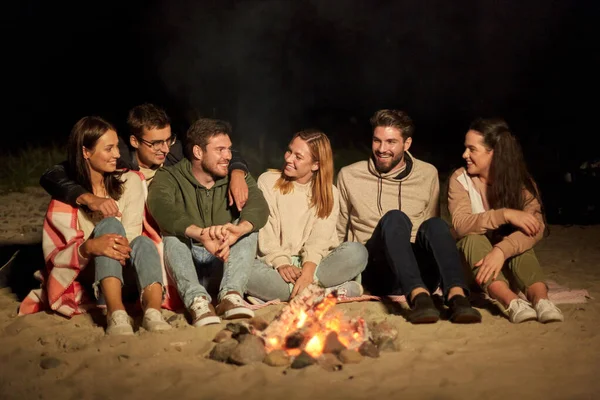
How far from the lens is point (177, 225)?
4.77 m

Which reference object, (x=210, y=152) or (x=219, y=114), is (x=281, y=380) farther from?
(x=219, y=114)

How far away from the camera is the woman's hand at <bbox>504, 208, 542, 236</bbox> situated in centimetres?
490

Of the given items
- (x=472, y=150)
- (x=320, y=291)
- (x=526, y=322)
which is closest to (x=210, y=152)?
(x=320, y=291)

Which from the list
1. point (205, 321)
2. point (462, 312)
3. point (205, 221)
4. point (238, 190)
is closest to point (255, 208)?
point (238, 190)

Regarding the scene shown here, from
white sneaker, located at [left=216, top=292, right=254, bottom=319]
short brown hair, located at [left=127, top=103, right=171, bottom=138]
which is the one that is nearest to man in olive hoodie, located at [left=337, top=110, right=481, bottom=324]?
white sneaker, located at [left=216, top=292, right=254, bottom=319]

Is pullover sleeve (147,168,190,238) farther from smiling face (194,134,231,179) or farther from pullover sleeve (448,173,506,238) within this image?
pullover sleeve (448,173,506,238)

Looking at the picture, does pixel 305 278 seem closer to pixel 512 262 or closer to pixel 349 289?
pixel 349 289

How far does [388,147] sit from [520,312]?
4.57ft

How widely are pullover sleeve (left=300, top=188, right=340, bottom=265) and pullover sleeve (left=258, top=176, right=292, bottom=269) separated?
146 millimetres

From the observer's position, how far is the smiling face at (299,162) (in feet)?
17.1

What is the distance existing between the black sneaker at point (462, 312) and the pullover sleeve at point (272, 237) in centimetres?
115

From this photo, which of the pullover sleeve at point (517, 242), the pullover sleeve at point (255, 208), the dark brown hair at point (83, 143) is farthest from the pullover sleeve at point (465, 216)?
the dark brown hair at point (83, 143)

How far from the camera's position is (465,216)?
5.04 meters

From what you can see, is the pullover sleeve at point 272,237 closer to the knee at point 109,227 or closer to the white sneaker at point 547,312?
the knee at point 109,227
